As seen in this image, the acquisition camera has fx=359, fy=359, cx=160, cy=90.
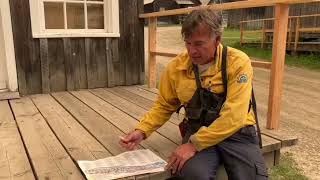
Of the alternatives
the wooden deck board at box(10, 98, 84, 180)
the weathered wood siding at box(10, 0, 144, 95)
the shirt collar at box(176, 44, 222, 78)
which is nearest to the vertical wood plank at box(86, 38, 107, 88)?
the weathered wood siding at box(10, 0, 144, 95)

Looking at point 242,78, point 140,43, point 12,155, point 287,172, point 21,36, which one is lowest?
point 287,172

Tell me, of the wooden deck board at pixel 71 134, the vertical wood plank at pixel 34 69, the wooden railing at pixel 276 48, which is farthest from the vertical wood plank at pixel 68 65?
the wooden railing at pixel 276 48

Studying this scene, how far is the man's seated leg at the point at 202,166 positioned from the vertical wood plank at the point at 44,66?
9.17 feet

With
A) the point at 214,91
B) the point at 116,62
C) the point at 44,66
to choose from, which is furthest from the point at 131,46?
the point at 214,91

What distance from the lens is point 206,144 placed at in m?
1.88

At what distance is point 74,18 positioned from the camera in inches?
175

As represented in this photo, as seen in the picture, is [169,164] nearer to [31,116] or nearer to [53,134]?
[53,134]

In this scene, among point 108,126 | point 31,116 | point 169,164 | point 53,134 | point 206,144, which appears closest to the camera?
point 206,144

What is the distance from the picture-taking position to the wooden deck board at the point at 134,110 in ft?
8.79

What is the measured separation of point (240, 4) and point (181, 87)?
115 cm

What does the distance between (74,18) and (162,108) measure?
8.65ft

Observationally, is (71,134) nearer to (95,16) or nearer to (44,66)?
(44,66)

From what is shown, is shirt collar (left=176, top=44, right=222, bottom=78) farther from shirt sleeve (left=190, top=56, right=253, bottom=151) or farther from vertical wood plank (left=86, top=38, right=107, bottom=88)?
vertical wood plank (left=86, top=38, right=107, bottom=88)

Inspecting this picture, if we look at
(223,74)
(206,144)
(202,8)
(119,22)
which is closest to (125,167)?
(206,144)
